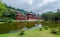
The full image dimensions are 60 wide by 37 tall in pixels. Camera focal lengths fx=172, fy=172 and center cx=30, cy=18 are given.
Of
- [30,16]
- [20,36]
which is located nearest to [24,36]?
[20,36]

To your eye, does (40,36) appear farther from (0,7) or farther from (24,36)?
(0,7)

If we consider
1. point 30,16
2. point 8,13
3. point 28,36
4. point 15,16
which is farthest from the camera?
point 30,16

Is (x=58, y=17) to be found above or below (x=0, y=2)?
below

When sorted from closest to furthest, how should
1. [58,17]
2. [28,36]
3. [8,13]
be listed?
[28,36], [58,17], [8,13]

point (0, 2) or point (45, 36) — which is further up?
point (0, 2)

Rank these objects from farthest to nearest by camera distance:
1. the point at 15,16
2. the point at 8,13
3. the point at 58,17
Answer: the point at 15,16 < the point at 8,13 < the point at 58,17

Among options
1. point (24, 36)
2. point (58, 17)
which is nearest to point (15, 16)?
point (58, 17)

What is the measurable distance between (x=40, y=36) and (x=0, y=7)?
34.7 metres

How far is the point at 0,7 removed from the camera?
4491 cm

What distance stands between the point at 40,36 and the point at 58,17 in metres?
45.3

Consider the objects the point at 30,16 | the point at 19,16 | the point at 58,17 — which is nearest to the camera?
the point at 58,17

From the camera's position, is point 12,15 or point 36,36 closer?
point 36,36

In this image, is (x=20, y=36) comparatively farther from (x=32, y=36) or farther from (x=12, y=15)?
(x=12, y=15)

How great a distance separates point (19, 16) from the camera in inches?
2849
